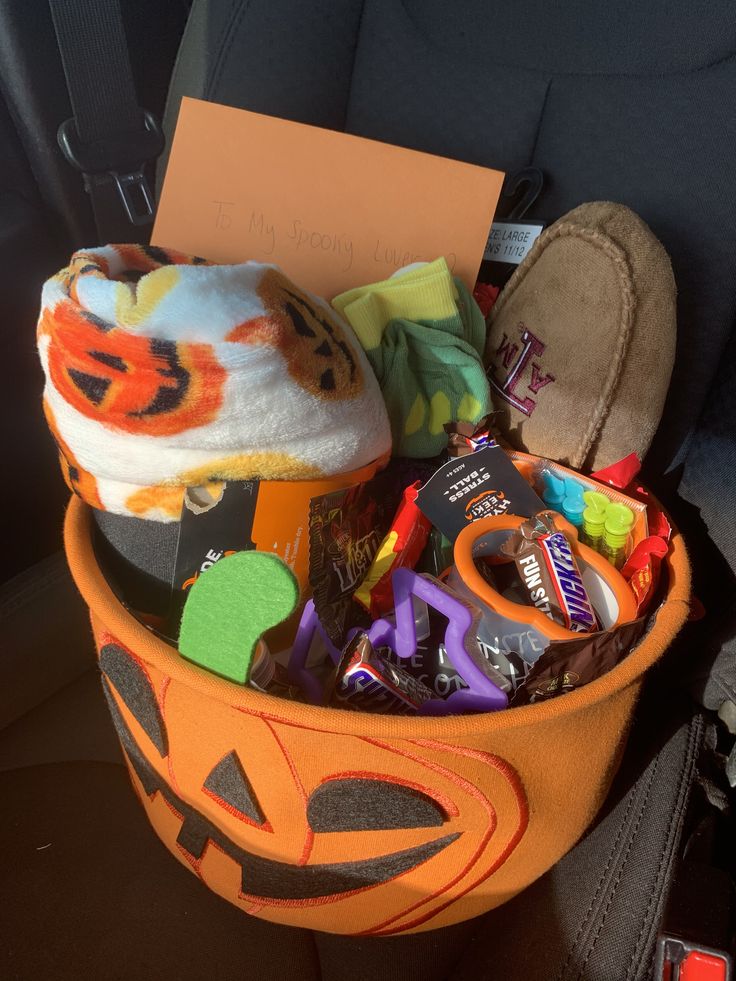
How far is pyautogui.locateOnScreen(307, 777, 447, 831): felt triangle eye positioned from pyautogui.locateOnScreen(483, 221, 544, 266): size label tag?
1.72 feet

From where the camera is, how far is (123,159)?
2.71 feet

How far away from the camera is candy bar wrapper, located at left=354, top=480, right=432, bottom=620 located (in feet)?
1.99

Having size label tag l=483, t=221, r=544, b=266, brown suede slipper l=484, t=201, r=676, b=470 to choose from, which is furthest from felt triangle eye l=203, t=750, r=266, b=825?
size label tag l=483, t=221, r=544, b=266

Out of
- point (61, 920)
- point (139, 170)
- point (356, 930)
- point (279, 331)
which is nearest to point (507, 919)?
point (356, 930)

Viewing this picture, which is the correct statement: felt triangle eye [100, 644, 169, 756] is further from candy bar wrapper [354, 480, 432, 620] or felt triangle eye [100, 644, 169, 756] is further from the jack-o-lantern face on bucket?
candy bar wrapper [354, 480, 432, 620]

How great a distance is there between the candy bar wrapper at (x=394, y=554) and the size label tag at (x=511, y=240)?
0.30 meters

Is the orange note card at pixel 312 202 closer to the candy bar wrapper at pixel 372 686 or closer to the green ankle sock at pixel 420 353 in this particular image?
the green ankle sock at pixel 420 353

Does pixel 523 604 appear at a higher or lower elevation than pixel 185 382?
lower

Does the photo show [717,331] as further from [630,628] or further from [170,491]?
[170,491]

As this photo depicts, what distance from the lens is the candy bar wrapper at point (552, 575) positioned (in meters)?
0.56

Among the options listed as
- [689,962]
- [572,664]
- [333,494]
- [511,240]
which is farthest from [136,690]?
[511,240]

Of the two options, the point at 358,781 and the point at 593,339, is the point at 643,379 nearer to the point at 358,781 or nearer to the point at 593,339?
the point at 593,339

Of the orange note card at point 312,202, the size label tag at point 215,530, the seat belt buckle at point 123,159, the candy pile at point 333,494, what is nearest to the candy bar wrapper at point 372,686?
the candy pile at point 333,494

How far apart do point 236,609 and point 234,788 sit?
154 millimetres
